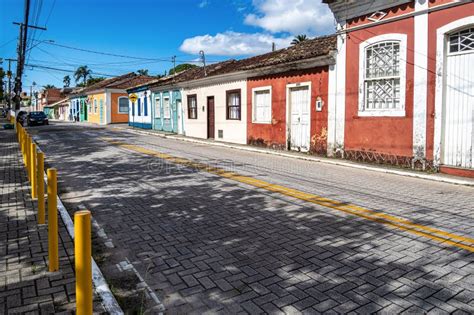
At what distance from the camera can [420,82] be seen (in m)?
10.9

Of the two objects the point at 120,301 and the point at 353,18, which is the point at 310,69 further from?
the point at 120,301

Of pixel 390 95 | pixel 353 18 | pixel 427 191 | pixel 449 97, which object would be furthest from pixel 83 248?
pixel 353 18

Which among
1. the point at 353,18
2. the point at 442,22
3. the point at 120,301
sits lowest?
the point at 120,301

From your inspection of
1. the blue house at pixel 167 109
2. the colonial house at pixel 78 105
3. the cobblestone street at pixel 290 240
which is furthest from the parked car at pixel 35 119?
the cobblestone street at pixel 290 240

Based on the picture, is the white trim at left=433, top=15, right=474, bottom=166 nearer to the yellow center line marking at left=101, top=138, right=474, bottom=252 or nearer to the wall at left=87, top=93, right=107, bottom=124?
the yellow center line marking at left=101, top=138, right=474, bottom=252

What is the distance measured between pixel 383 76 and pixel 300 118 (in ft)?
13.9

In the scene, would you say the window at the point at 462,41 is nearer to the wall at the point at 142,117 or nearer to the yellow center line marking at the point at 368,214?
the yellow center line marking at the point at 368,214

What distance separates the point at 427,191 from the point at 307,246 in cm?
476

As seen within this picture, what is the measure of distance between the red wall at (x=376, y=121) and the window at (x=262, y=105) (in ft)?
15.8

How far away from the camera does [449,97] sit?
10375 millimetres

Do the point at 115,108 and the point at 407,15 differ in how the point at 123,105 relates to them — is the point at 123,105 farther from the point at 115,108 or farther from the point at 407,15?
the point at 407,15

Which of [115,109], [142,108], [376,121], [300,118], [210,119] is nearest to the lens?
[376,121]

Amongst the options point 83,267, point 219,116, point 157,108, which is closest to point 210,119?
point 219,116

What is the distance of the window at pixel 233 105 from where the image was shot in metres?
20.0
